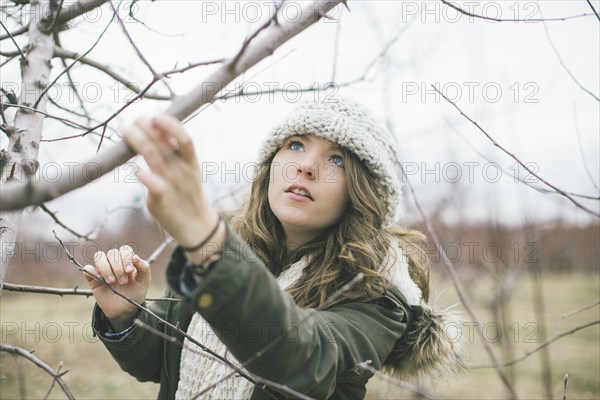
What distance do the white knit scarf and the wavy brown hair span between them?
0.17 feet

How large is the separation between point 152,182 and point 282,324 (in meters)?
0.39

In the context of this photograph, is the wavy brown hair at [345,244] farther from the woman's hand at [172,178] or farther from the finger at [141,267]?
the woman's hand at [172,178]

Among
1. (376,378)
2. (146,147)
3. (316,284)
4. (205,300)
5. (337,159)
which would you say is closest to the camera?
(146,147)

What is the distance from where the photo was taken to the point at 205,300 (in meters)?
0.87

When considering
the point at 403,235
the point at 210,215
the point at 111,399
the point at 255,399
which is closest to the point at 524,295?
the point at 111,399

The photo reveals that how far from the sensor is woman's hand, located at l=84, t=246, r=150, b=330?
5.01ft

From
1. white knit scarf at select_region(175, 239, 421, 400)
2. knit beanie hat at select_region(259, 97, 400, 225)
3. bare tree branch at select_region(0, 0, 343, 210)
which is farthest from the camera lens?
knit beanie hat at select_region(259, 97, 400, 225)

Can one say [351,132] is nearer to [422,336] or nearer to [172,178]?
[422,336]

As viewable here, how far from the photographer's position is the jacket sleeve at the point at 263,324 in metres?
0.87

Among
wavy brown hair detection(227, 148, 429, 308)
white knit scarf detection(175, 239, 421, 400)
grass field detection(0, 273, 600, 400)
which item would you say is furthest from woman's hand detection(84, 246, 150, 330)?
grass field detection(0, 273, 600, 400)

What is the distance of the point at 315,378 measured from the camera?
1.06 metres

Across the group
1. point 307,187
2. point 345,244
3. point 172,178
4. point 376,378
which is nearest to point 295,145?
point 307,187

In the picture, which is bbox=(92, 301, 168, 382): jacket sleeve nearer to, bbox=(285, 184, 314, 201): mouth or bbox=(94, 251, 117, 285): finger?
bbox=(94, 251, 117, 285): finger

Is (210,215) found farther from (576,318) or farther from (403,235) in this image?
(576,318)
